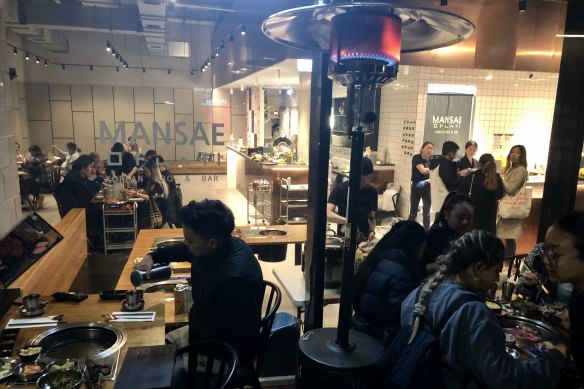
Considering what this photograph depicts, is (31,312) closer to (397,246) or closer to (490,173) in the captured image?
(397,246)

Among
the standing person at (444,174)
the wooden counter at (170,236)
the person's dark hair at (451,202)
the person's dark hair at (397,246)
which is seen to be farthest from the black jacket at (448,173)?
the person's dark hair at (397,246)

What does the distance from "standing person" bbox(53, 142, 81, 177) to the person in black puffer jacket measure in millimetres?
3615

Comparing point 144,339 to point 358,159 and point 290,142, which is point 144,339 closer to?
point 358,159

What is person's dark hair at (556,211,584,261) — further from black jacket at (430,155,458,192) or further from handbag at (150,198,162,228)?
handbag at (150,198,162,228)

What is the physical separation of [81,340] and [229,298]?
2.28 feet

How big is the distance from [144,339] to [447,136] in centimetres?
649

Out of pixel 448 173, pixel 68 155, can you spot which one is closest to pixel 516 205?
pixel 448 173

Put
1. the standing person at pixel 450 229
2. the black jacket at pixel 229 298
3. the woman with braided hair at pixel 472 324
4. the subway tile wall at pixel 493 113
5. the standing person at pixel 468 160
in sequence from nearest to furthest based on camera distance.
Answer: the woman with braided hair at pixel 472 324 < the black jacket at pixel 229 298 < the standing person at pixel 450 229 < the standing person at pixel 468 160 < the subway tile wall at pixel 493 113

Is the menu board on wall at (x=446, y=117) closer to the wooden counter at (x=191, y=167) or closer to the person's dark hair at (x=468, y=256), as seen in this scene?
the wooden counter at (x=191, y=167)

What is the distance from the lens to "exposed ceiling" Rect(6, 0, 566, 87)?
4.10 meters

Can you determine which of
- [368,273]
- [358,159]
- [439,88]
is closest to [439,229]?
[368,273]

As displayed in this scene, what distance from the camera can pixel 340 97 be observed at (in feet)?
32.2

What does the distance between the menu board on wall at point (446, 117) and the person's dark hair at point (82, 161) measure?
512 cm

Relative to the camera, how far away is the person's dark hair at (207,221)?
2.05 meters
